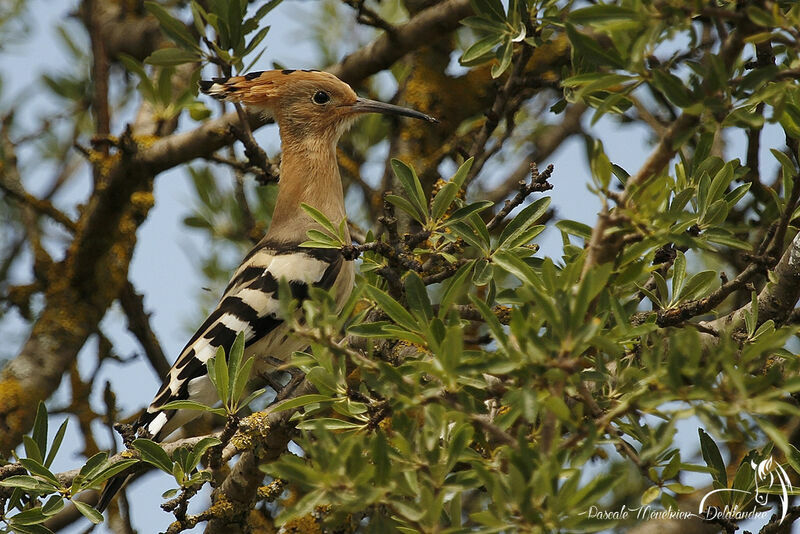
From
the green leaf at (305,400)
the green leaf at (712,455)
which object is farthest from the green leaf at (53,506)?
the green leaf at (712,455)

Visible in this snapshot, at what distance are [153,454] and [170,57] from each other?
1.39 m

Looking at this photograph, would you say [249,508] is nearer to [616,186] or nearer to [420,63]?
[616,186]

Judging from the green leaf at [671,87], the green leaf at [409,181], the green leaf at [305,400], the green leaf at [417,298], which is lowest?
the green leaf at [305,400]

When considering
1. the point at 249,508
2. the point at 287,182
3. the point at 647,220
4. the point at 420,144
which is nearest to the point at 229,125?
the point at 287,182

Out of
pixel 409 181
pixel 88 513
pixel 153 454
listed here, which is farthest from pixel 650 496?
pixel 88 513

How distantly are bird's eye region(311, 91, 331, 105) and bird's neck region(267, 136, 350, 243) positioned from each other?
16cm

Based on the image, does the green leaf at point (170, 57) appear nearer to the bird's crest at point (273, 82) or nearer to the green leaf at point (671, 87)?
the bird's crest at point (273, 82)

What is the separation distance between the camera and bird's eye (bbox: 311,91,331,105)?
3695 millimetres

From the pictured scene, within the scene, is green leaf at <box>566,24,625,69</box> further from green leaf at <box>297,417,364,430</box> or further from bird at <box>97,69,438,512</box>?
bird at <box>97,69,438,512</box>

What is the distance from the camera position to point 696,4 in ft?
4.37

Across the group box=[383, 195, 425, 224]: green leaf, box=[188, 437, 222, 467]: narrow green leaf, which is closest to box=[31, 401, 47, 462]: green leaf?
box=[188, 437, 222, 467]: narrow green leaf

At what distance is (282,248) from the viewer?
322 cm

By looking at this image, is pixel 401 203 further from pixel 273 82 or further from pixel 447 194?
pixel 273 82

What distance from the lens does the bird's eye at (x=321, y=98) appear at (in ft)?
12.1
